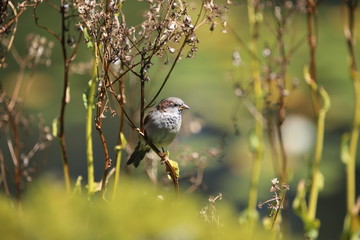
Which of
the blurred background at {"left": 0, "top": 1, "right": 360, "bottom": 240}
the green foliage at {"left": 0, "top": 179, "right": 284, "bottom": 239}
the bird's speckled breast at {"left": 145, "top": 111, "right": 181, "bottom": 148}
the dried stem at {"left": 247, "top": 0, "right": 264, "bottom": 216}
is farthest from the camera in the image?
the blurred background at {"left": 0, "top": 1, "right": 360, "bottom": 240}

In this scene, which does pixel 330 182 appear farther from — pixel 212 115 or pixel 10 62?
pixel 10 62

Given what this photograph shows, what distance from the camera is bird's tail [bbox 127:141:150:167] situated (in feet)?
5.22

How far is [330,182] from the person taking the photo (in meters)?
3.40

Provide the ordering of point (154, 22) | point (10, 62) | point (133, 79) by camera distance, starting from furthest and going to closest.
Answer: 1. point (10, 62)
2. point (133, 79)
3. point (154, 22)

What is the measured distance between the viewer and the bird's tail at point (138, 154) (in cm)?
159

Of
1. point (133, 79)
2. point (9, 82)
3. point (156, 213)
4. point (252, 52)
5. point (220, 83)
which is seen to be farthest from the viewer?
point (220, 83)

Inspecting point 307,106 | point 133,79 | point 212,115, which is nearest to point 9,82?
point 212,115

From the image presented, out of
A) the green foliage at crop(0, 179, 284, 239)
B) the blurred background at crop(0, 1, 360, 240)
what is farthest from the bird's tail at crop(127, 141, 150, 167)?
the blurred background at crop(0, 1, 360, 240)

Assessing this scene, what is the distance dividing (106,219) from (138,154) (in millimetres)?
843

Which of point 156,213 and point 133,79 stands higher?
point 156,213

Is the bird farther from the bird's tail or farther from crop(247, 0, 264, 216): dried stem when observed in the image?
crop(247, 0, 264, 216): dried stem

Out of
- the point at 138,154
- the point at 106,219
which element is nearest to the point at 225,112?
the point at 138,154

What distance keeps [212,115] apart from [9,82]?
3.78 ft

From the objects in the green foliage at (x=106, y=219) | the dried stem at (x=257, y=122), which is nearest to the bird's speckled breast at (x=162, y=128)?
the dried stem at (x=257, y=122)
